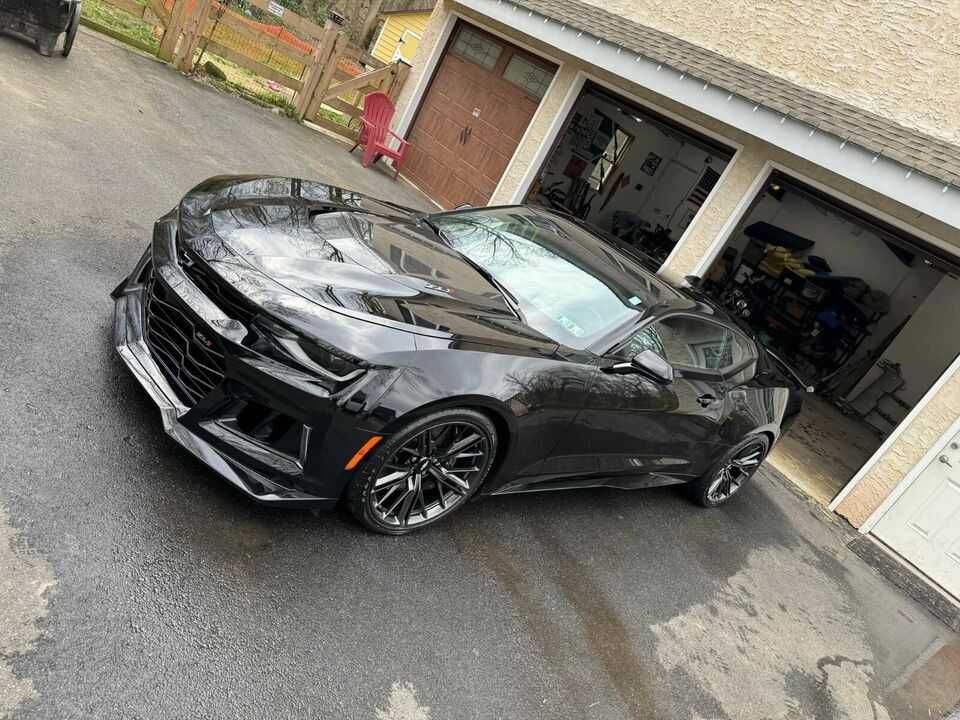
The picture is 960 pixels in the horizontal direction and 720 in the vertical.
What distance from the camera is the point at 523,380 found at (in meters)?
3.18

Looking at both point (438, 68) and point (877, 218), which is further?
point (438, 68)

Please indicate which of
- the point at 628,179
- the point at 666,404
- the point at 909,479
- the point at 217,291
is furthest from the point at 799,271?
the point at 217,291

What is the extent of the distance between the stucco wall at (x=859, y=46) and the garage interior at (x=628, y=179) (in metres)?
3.91

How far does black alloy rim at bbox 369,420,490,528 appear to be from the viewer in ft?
9.91

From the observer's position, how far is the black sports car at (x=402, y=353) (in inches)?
109

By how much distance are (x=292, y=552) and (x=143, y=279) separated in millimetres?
1510

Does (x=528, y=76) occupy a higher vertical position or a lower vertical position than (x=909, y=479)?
higher

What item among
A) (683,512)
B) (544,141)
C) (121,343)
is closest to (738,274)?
(544,141)

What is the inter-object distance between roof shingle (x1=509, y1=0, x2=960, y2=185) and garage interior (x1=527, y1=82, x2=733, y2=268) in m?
3.15

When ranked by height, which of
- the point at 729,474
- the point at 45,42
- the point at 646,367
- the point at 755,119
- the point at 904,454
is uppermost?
the point at 755,119

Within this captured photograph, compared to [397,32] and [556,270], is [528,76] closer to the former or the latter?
[556,270]

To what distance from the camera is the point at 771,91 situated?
302 inches

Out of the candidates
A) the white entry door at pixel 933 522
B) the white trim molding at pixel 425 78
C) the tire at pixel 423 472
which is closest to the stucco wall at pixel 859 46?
the white entry door at pixel 933 522

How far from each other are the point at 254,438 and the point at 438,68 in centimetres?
1039
